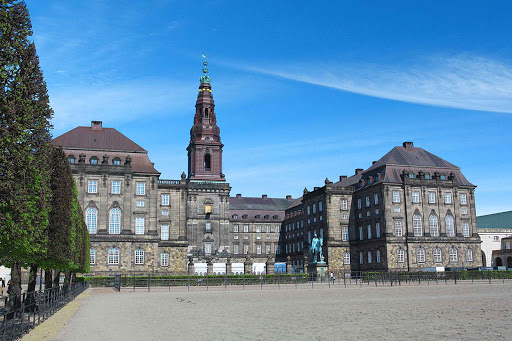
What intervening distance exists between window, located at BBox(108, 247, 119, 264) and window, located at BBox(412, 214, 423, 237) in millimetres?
43577

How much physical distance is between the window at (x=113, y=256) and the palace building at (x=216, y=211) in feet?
0.44

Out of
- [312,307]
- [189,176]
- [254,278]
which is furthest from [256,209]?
[312,307]

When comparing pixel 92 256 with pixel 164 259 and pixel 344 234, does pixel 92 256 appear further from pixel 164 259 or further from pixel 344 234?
pixel 344 234

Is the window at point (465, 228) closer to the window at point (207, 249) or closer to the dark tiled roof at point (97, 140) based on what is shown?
the window at point (207, 249)

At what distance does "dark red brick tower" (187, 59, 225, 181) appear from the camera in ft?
303

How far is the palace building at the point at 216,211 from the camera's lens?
72.5m

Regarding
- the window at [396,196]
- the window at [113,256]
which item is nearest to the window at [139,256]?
the window at [113,256]

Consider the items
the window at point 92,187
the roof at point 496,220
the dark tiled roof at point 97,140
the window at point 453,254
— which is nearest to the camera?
the window at point 92,187

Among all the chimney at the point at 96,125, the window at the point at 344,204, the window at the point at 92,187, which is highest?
the chimney at the point at 96,125

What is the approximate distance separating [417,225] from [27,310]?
231ft

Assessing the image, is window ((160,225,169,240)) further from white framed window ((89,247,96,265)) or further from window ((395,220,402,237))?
window ((395,220,402,237))

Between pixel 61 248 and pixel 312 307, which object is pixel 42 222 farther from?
pixel 312 307

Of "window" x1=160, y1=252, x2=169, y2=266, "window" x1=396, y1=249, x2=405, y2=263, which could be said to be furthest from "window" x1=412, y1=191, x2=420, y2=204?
"window" x1=160, y1=252, x2=169, y2=266

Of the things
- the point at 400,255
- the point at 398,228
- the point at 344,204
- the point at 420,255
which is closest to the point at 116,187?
the point at 344,204
